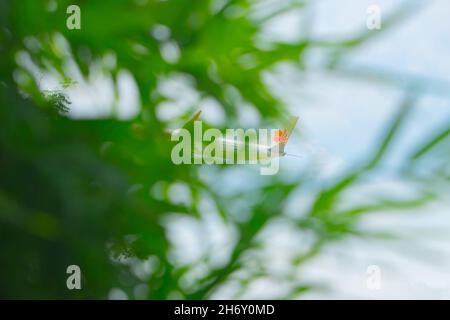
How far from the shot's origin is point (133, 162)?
Answer: 21 cm

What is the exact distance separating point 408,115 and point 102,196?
9 cm

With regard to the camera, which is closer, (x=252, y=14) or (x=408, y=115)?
(x=408, y=115)

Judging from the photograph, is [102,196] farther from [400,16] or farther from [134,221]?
[400,16]

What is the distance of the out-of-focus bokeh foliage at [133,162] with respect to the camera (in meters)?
0.17

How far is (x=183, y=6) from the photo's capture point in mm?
240

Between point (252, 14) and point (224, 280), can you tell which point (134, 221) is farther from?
point (252, 14)

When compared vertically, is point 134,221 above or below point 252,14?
below

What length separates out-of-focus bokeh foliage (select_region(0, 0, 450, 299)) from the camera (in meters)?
0.17

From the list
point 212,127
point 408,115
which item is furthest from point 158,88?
point 408,115

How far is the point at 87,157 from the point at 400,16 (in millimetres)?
166

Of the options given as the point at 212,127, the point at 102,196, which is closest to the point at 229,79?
the point at 212,127

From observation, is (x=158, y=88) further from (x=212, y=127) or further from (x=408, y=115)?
(x=408, y=115)
